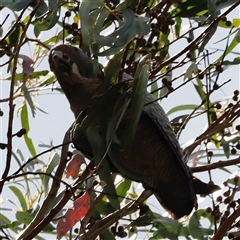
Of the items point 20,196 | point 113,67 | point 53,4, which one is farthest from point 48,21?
point 20,196

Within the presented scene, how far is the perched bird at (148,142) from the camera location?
46.6 inches

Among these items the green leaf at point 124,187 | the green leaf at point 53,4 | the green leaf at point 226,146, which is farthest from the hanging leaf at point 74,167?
the green leaf at point 226,146

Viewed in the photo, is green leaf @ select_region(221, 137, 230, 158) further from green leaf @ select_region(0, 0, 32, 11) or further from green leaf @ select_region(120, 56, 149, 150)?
green leaf @ select_region(0, 0, 32, 11)

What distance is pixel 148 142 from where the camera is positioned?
3.94ft

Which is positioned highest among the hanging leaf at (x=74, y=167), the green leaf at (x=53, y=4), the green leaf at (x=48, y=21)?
the green leaf at (x=48, y=21)

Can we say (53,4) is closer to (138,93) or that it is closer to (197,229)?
(138,93)

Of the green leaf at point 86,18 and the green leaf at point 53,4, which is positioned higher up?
the green leaf at point 53,4

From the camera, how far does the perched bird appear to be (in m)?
1.18

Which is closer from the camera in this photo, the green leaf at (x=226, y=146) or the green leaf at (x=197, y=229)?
the green leaf at (x=197, y=229)

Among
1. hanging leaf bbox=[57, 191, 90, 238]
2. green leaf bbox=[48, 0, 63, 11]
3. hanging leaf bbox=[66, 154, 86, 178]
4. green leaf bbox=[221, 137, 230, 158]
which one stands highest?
green leaf bbox=[48, 0, 63, 11]

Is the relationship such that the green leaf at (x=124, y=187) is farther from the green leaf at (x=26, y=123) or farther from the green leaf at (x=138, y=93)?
the green leaf at (x=138, y=93)

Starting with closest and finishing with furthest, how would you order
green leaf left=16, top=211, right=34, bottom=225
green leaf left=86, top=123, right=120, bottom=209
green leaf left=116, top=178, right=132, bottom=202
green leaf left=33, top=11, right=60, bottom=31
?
green leaf left=86, top=123, right=120, bottom=209
green leaf left=33, top=11, right=60, bottom=31
green leaf left=16, top=211, right=34, bottom=225
green leaf left=116, top=178, right=132, bottom=202

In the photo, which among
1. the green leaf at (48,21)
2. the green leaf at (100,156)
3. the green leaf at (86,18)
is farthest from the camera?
the green leaf at (48,21)

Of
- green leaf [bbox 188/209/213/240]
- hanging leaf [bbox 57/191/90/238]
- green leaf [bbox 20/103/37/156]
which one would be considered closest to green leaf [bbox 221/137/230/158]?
green leaf [bbox 188/209/213/240]
